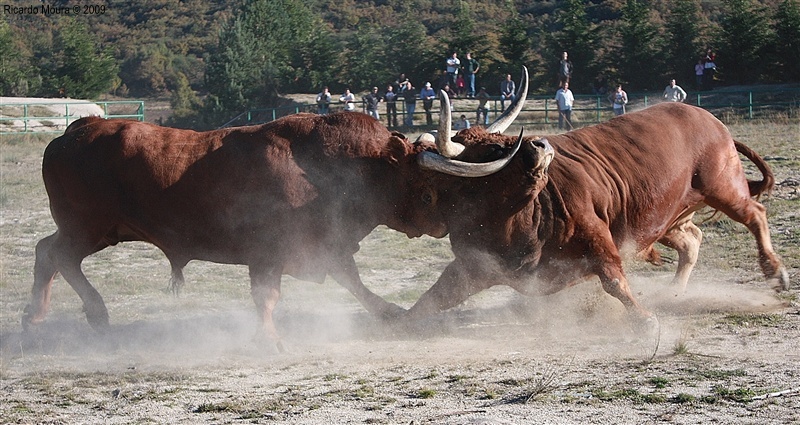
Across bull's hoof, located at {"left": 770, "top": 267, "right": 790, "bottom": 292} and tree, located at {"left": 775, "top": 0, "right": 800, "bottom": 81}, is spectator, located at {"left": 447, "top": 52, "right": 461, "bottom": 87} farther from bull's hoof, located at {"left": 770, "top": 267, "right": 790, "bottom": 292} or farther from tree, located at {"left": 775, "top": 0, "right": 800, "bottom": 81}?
bull's hoof, located at {"left": 770, "top": 267, "right": 790, "bottom": 292}

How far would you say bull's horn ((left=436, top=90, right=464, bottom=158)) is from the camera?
24.1ft

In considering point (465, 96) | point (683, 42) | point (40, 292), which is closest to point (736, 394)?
point (40, 292)

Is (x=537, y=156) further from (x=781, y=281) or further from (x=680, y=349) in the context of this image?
(x=781, y=281)

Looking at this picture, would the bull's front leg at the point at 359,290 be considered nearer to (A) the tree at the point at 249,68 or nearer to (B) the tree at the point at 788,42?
(B) the tree at the point at 788,42

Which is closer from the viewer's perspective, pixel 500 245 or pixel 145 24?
pixel 500 245

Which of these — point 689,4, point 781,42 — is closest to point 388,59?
point 689,4

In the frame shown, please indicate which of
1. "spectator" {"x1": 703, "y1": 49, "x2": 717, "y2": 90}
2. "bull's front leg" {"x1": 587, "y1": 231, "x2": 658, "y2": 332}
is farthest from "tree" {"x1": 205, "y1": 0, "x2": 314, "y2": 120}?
"bull's front leg" {"x1": 587, "y1": 231, "x2": 658, "y2": 332}

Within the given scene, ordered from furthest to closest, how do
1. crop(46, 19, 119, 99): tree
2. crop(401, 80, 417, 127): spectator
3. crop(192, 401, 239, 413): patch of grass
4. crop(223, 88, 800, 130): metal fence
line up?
crop(46, 19, 119, 99): tree
crop(401, 80, 417, 127): spectator
crop(223, 88, 800, 130): metal fence
crop(192, 401, 239, 413): patch of grass

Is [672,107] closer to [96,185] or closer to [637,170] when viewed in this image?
[637,170]

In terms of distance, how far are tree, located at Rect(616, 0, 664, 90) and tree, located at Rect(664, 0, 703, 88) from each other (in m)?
0.46

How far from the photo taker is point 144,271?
38.1 ft

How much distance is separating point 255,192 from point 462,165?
65.4 inches

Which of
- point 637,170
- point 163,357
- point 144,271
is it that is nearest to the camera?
point 163,357

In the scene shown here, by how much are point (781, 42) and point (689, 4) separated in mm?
5452
